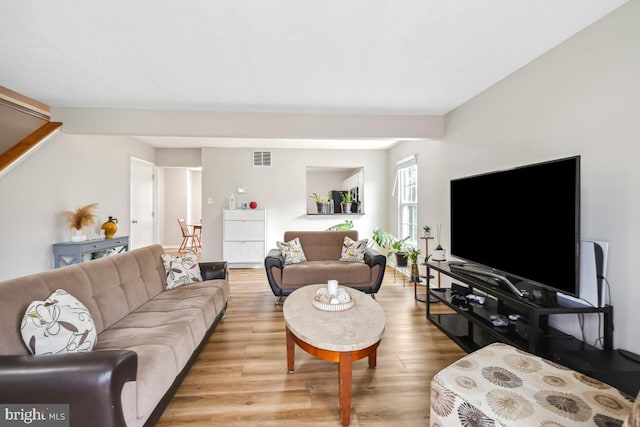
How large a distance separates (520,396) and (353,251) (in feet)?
8.96

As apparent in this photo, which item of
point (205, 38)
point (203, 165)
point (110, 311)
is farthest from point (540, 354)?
point (203, 165)

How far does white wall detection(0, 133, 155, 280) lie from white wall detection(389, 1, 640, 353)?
4923mm

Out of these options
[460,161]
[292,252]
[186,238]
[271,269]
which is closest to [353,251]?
[292,252]

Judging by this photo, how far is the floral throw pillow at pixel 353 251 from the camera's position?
12.5 ft

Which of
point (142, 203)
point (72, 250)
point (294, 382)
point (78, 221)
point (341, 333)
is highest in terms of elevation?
point (142, 203)

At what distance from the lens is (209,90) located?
9.37 feet

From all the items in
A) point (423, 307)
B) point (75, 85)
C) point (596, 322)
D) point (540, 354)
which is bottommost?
point (423, 307)

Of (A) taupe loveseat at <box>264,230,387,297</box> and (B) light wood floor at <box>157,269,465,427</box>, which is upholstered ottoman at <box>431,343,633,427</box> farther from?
(A) taupe loveseat at <box>264,230,387,297</box>

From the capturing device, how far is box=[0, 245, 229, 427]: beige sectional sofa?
1078 millimetres

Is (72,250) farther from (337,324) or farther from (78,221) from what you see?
(337,324)

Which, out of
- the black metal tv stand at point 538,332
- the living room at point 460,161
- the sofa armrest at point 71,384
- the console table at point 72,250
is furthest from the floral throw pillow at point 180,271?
the black metal tv stand at point 538,332

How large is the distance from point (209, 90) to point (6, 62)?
159cm

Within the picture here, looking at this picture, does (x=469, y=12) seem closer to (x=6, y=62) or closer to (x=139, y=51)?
(x=139, y=51)

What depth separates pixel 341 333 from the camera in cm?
168
